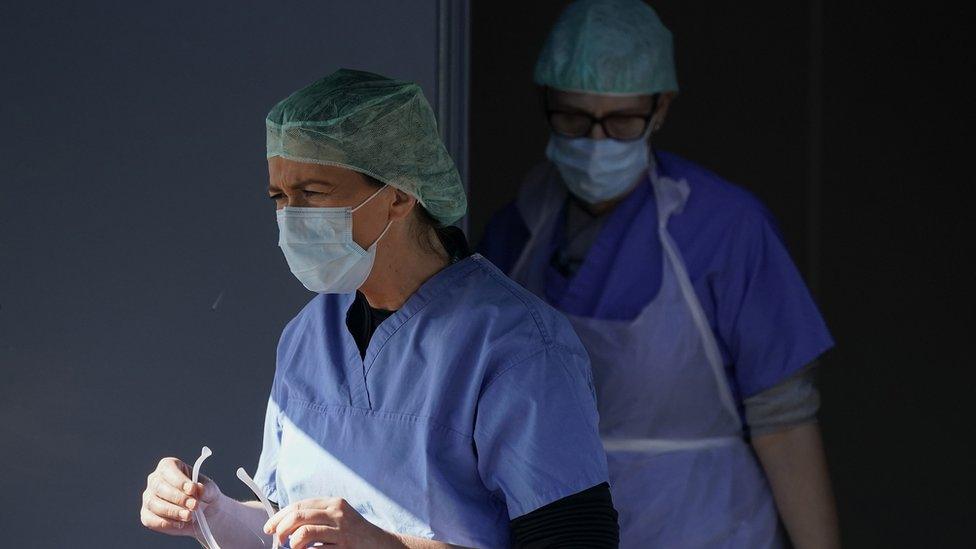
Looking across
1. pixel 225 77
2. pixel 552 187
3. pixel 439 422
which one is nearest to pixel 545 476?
pixel 439 422

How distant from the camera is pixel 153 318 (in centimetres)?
208

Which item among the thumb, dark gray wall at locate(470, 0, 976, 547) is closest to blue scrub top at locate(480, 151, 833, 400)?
the thumb

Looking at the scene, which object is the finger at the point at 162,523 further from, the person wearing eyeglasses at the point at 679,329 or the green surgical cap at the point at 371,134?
the person wearing eyeglasses at the point at 679,329

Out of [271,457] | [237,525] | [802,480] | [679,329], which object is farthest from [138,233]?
[802,480]

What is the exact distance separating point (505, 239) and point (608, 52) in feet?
1.31

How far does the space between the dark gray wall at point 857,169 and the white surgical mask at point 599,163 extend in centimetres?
131

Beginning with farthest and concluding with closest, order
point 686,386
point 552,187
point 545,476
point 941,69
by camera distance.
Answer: point 941,69
point 552,187
point 686,386
point 545,476

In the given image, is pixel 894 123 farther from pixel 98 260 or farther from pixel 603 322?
pixel 98 260

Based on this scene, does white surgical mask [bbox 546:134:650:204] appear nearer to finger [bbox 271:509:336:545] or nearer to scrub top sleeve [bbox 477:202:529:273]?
scrub top sleeve [bbox 477:202:529:273]

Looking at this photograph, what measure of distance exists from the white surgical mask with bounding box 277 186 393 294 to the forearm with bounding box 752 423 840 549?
80 cm

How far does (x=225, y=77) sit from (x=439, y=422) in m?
0.91

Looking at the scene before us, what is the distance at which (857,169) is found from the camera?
3.35 m

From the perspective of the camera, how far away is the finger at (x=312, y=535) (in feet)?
4.24

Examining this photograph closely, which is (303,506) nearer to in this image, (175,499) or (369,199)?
(175,499)
